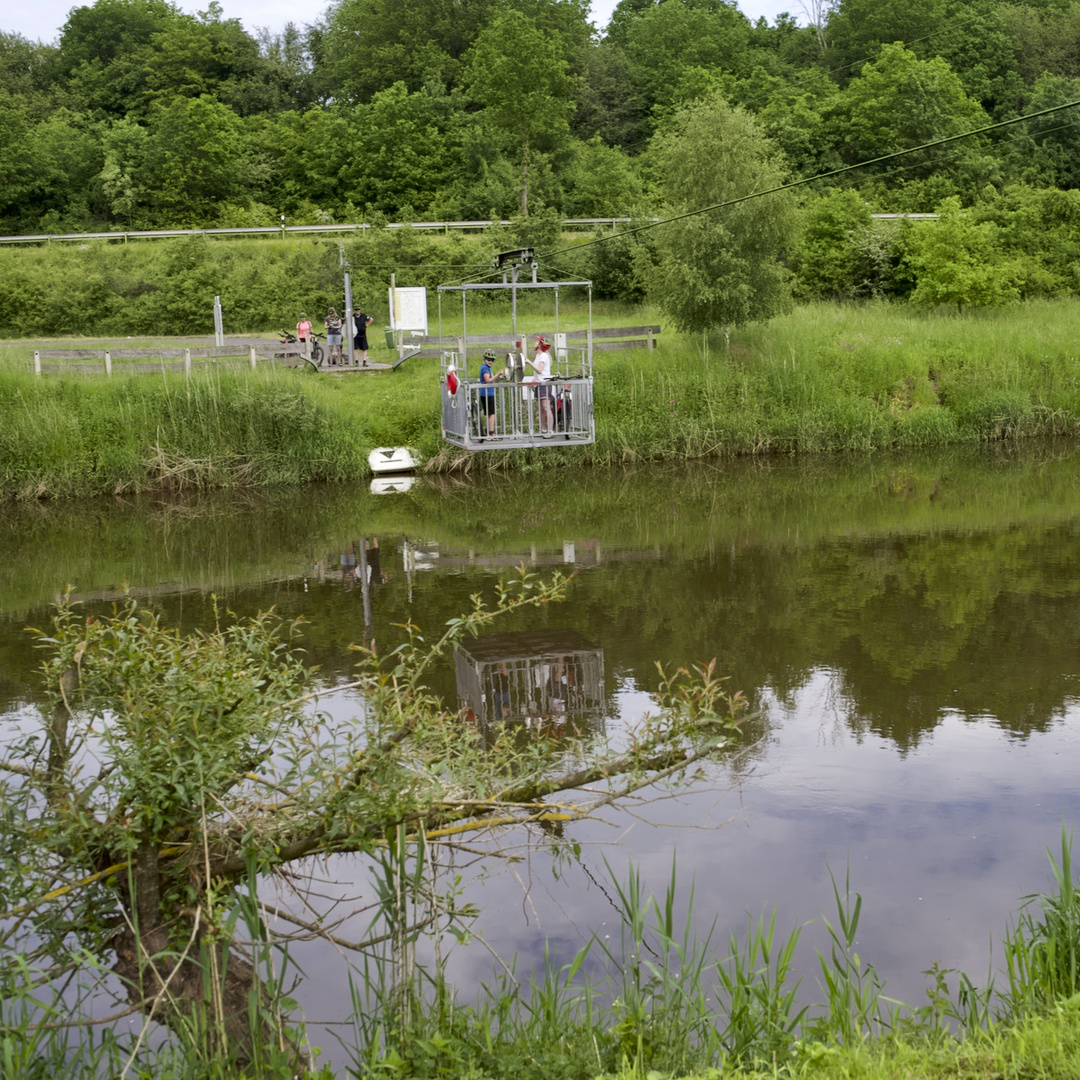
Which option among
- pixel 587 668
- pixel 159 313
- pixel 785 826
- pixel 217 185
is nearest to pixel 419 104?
pixel 217 185

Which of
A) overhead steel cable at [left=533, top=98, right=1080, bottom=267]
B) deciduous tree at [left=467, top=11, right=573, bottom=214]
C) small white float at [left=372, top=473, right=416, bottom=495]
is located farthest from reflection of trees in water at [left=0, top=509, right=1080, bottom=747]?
deciduous tree at [left=467, top=11, right=573, bottom=214]

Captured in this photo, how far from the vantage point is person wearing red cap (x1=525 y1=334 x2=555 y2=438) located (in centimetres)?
1869

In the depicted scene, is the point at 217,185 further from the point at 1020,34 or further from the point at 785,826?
the point at 785,826

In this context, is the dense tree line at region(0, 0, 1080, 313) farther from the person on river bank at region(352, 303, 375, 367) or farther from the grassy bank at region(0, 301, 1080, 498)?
the person on river bank at region(352, 303, 375, 367)

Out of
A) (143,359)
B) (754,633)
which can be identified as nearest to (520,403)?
(754,633)

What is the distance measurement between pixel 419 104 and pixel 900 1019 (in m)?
52.9

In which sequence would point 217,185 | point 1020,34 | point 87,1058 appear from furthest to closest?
point 1020,34 < point 217,185 < point 87,1058

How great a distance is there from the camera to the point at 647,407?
26.7m

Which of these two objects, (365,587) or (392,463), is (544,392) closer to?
(365,587)

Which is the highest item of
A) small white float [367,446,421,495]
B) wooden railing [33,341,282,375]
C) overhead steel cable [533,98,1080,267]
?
overhead steel cable [533,98,1080,267]

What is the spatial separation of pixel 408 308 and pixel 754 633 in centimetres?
1789

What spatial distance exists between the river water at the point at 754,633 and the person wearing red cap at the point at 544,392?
1708 mm

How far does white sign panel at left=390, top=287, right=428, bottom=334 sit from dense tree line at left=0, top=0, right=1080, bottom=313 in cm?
547

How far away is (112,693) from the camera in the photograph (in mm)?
5570
